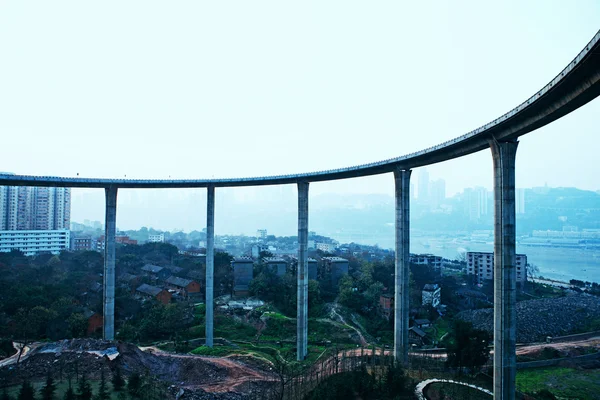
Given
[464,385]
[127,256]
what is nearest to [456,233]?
[127,256]

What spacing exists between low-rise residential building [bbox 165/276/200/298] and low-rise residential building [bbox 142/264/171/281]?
2.86 meters

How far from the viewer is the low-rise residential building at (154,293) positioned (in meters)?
27.6

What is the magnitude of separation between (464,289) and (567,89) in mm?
29725

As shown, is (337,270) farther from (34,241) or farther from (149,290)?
(34,241)

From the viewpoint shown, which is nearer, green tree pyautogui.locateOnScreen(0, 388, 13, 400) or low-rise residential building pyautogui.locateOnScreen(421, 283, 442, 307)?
green tree pyautogui.locateOnScreen(0, 388, 13, 400)

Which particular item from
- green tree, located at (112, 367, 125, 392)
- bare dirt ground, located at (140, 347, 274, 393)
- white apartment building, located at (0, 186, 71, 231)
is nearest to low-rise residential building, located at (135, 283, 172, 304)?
bare dirt ground, located at (140, 347, 274, 393)

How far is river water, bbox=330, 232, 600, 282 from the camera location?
61.7 m

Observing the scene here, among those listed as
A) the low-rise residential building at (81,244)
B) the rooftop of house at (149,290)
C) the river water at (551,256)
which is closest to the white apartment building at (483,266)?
the river water at (551,256)

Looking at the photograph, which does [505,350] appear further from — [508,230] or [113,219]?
[113,219]

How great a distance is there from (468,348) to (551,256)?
7678 cm

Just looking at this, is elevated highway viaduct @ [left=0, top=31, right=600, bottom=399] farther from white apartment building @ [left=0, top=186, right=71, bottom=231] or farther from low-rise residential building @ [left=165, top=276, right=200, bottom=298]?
white apartment building @ [left=0, top=186, right=71, bottom=231]

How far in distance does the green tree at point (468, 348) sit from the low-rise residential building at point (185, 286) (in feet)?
68.1

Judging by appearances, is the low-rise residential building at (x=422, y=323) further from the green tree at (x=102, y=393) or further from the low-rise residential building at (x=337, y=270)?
the green tree at (x=102, y=393)

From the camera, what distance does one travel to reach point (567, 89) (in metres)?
8.78
